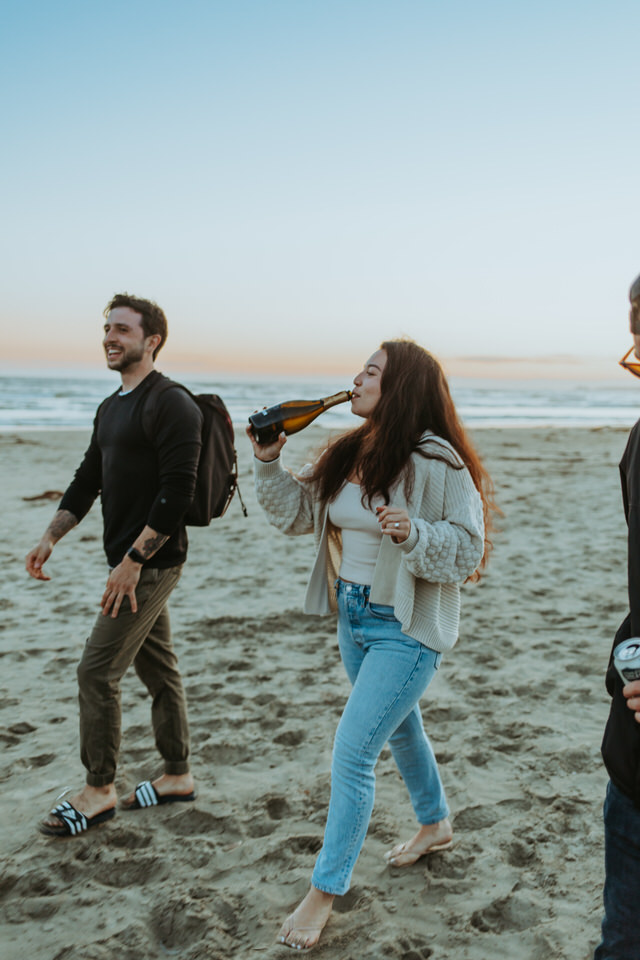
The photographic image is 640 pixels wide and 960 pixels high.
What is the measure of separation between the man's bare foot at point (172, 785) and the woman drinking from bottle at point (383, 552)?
104cm

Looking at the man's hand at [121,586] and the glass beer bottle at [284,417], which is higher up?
the glass beer bottle at [284,417]

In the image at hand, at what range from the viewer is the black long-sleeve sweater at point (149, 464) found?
10.5 feet

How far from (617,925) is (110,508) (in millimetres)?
2468

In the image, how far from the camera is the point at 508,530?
9.38 meters

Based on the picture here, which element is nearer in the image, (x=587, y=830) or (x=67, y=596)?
(x=587, y=830)

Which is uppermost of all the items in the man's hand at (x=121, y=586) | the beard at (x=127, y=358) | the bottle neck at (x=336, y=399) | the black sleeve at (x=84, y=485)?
the beard at (x=127, y=358)

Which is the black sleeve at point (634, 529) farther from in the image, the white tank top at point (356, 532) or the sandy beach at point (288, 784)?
the sandy beach at point (288, 784)

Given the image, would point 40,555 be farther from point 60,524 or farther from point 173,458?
point 173,458

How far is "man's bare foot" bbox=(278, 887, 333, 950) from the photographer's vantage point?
2.60 meters

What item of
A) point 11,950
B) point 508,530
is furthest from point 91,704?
point 508,530

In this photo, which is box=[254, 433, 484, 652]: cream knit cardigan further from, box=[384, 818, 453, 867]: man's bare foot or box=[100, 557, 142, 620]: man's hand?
box=[100, 557, 142, 620]: man's hand

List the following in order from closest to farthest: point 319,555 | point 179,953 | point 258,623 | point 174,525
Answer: point 179,953, point 319,555, point 174,525, point 258,623

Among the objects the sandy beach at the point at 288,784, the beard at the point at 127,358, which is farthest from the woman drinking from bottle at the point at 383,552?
the beard at the point at 127,358

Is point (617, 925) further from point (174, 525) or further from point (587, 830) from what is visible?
point (174, 525)
